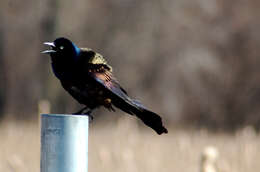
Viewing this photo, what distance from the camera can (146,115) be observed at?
8.82 ft

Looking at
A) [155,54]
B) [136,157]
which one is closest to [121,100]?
[136,157]

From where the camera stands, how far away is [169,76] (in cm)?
1805

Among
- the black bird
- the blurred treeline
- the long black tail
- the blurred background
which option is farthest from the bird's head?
the blurred treeline

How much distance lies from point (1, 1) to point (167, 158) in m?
10.9

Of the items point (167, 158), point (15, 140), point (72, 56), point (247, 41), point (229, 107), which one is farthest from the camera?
point (229, 107)

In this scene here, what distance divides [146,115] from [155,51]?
1447cm

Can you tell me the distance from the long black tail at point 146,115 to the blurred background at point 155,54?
36.7 feet

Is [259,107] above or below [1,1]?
below

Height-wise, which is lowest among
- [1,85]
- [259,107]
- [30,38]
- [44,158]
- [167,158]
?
[44,158]

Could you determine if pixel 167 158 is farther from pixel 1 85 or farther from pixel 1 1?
pixel 1 85

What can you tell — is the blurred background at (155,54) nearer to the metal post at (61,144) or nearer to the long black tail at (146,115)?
the long black tail at (146,115)

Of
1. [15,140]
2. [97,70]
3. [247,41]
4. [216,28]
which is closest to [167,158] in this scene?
[15,140]

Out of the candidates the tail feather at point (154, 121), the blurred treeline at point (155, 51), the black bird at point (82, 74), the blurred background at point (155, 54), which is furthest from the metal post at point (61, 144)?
the blurred treeline at point (155, 51)

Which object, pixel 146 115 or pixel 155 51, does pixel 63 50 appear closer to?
pixel 146 115
